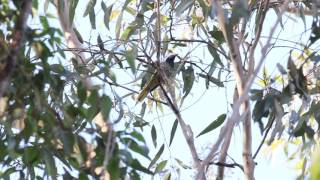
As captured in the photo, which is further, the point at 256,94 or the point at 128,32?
the point at 128,32

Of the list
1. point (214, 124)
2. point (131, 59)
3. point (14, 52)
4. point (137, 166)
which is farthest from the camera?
point (214, 124)

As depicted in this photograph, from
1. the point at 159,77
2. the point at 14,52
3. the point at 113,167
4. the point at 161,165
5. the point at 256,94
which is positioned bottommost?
the point at 113,167

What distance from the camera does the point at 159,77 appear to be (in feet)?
7.81

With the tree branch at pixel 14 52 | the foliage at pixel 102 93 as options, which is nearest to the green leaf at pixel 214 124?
the foliage at pixel 102 93

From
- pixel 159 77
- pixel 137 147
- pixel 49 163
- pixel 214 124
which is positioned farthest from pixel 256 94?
pixel 49 163

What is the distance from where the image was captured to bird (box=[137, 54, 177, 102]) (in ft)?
7.84

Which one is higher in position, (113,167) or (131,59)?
(131,59)

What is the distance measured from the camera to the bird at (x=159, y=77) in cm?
239

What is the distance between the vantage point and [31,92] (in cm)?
170

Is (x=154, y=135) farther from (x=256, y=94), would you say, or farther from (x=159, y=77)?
(x=256, y=94)

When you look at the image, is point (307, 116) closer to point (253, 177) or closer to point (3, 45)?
point (253, 177)

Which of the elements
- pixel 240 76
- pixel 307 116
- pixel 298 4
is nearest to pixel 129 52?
pixel 240 76

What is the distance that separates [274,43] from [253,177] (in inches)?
17.9

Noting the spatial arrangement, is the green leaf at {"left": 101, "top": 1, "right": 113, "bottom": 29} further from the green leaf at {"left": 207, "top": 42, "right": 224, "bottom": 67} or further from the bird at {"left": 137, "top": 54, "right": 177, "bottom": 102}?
the green leaf at {"left": 207, "top": 42, "right": 224, "bottom": 67}
